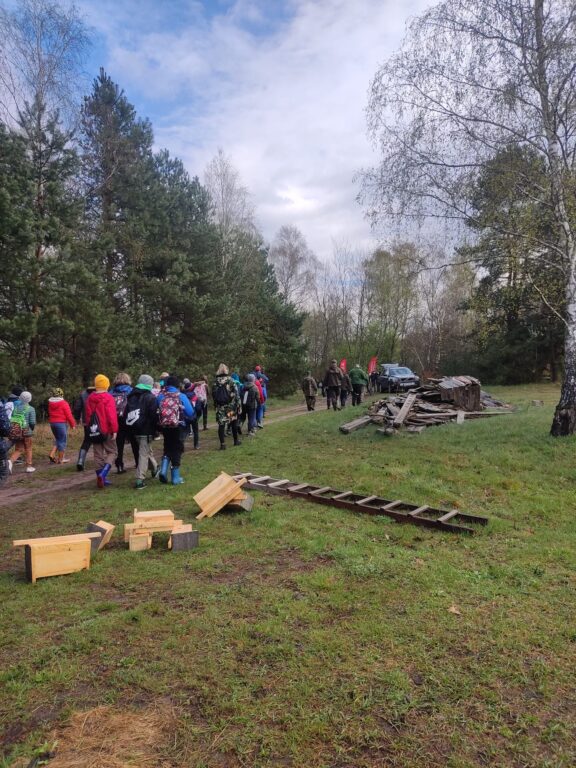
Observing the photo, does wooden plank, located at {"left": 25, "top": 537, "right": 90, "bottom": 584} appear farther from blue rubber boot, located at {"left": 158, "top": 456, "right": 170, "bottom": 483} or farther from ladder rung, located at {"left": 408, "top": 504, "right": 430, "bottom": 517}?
ladder rung, located at {"left": 408, "top": 504, "right": 430, "bottom": 517}

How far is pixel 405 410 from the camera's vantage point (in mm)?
12961

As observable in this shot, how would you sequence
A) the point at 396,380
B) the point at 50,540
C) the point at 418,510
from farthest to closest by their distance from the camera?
the point at 396,380, the point at 418,510, the point at 50,540

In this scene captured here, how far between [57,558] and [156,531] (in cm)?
117

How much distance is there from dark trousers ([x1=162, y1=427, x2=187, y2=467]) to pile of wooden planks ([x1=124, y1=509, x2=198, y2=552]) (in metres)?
2.49

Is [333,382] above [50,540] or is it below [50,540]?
above

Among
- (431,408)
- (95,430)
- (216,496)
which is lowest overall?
(216,496)

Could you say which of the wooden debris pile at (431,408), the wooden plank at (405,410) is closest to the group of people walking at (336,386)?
the wooden debris pile at (431,408)

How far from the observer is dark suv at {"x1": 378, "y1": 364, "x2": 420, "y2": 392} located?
27656 mm

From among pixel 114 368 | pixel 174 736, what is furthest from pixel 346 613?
pixel 114 368

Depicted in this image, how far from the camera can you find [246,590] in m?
4.15

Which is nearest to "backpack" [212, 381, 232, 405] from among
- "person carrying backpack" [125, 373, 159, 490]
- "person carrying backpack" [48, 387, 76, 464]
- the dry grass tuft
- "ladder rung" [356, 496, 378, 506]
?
"person carrying backpack" [125, 373, 159, 490]

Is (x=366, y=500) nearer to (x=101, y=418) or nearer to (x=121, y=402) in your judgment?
(x=101, y=418)

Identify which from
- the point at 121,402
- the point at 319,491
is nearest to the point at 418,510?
the point at 319,491

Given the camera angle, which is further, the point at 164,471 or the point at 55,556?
the point at 164,471
